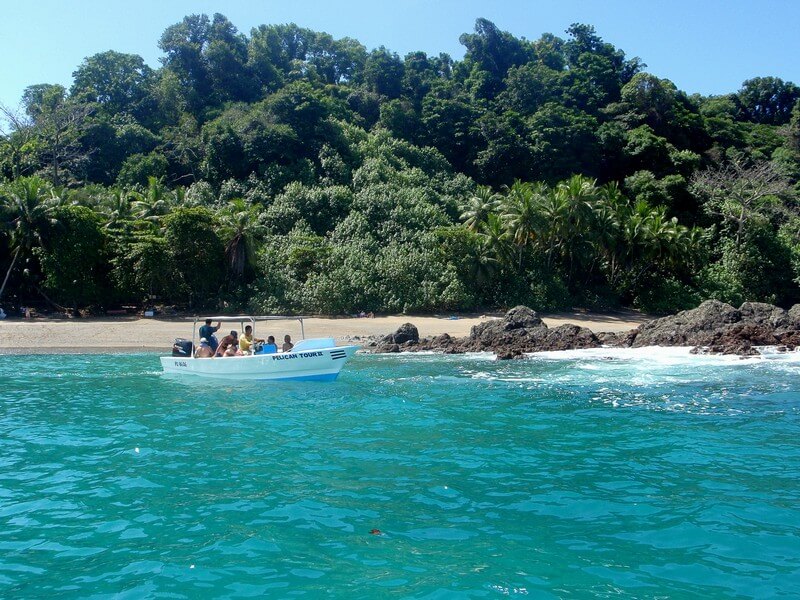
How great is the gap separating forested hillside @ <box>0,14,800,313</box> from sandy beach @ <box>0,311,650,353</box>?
2251 mm

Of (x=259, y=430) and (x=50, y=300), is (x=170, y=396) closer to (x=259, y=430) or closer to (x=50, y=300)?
(x=259, y=430)

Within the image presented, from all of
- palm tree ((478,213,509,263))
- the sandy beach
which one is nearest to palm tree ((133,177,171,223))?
the sandy beach

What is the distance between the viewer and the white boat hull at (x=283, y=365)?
67.0ft

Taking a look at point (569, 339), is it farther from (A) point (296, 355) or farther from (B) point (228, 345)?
(B) point (228, 345)

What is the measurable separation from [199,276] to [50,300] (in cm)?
866

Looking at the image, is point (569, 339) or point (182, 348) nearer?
point (182, 348)

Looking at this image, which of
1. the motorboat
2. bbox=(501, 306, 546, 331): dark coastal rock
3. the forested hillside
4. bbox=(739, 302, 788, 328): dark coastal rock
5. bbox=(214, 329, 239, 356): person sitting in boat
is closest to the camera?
the motorboat

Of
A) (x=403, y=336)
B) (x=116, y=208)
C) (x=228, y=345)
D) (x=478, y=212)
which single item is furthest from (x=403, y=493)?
(x=116, y=208)

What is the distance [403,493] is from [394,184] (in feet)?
143

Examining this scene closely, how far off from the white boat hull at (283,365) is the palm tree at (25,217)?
22301 mm

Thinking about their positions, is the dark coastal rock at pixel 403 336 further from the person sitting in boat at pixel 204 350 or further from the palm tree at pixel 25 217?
the palm tree at pixel 25 217

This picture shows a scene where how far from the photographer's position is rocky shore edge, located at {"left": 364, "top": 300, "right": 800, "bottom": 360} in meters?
28.2

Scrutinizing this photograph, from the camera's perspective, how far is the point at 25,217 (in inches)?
1507

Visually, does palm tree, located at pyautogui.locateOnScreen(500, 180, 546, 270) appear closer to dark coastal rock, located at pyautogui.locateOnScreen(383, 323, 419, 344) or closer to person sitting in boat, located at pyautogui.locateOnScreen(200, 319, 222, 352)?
dark coastal rock, located at pyautogui.locateOnScreen(383, 323, 419, 344)
